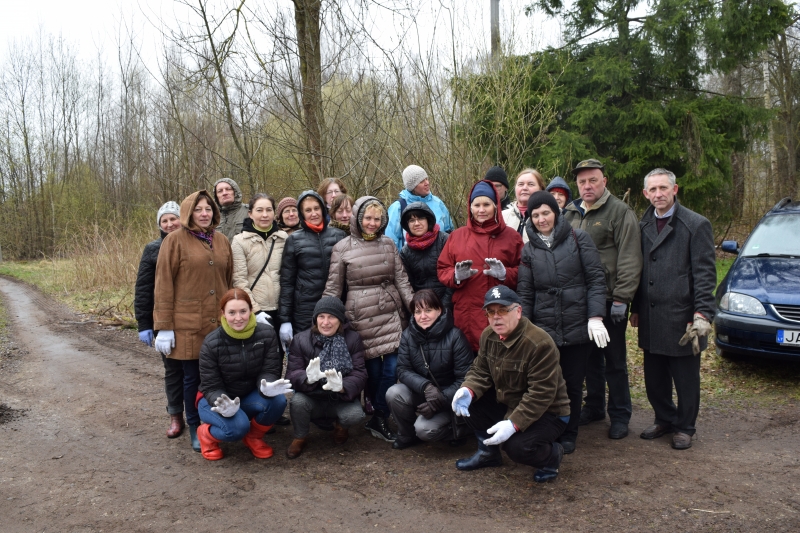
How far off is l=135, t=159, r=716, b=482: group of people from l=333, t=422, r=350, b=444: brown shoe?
0.05 feet

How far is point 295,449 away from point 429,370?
3.70 ft

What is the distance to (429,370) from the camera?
163 inches

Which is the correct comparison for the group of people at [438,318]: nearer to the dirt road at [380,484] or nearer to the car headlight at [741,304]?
the dirt road at [380,484]

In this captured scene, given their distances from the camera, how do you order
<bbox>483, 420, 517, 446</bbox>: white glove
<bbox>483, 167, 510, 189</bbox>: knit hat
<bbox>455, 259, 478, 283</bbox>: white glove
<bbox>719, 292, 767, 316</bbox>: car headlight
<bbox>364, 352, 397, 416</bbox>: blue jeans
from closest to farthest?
<bbox>483, 420, 517, 446</bbox>: white glove, <bbox>455, 259, 478, 283</bbox>: white glove, <bbox>364, 352, 397, 416</bbox>: blue jeans, <bbox>483, 167, 510, 189</bbox>: knit hat, <bbox>719, 292, 767, 316</bbox>: car headlight

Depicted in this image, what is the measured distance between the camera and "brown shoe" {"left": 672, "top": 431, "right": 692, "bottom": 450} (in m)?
4.07

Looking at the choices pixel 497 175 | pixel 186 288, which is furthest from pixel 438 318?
pixel 186 288

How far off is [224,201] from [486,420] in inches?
129

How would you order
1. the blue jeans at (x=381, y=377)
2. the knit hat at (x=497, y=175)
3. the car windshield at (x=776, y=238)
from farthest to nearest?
the car windshield at (x=776, y=238) → the knit hat at (x=497, y=175) → the blue jeans at (x=381, y=377)

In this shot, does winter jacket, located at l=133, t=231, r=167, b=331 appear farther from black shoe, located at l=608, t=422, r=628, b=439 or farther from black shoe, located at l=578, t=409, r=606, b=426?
black shoe, located at l=608, t=422, r=628, b=439

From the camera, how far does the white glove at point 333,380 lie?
4020mm

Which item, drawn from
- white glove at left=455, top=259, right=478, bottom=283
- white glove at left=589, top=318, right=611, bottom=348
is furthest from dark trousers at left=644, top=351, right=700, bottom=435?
white glove at left=455, top=259, right=478, bottom=283

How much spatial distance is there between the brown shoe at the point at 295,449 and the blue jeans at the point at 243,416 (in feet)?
0.75

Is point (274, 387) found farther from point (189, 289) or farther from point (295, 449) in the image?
point (189, 289)

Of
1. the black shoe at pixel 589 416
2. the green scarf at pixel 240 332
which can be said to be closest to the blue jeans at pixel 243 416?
the green scarf at pixel 240 332
